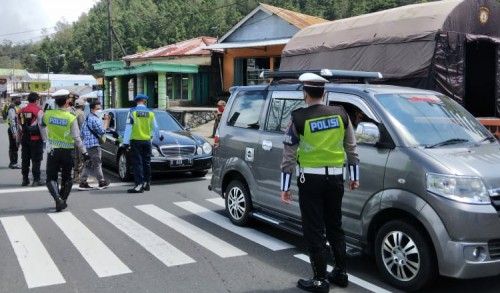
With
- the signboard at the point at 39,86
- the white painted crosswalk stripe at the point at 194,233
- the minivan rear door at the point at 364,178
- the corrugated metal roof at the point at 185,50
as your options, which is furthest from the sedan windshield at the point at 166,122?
the signboard at the point at 39,86

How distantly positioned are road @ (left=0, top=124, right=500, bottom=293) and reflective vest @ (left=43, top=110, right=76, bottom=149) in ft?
3.74

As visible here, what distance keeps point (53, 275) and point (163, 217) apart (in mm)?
2607

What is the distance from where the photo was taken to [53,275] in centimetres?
483

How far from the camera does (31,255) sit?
5.50 metres

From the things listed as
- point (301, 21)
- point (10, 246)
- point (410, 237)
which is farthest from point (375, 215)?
point (301, 21)

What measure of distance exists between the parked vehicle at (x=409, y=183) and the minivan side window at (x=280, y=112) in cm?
1

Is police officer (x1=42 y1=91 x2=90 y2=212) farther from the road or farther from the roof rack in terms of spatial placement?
the roof rack

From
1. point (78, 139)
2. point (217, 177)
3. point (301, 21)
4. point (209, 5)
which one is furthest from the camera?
point (209, 5)

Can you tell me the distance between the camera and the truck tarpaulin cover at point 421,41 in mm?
10469

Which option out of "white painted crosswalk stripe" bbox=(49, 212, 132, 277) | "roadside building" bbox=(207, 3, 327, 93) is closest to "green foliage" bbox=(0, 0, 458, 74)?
"roadside building" bbox=(207, 3, 327, 93)

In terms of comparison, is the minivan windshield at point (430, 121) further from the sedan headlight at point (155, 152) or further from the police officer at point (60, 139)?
the sedan headlight at point (155, 152)

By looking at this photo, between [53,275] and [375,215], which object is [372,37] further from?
[53,275]

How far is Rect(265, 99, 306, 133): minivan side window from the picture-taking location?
19.2 ft

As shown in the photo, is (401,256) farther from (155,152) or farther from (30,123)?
(30,123)
